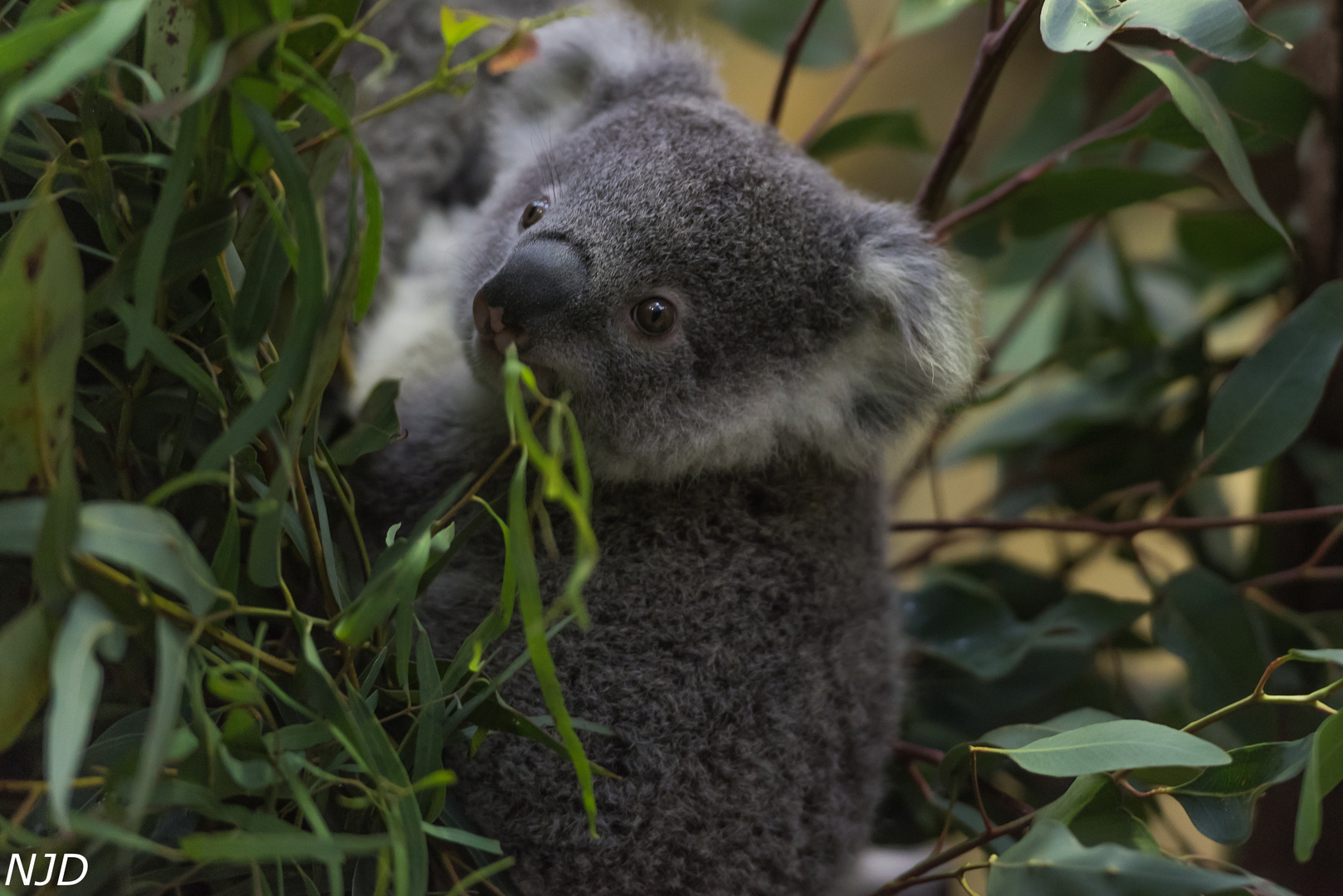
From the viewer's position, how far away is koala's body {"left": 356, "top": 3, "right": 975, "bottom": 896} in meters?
1.21

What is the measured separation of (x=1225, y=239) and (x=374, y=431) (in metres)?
1.82

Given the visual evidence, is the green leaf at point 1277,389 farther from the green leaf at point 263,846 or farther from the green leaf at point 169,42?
the green leaf at point 169,42

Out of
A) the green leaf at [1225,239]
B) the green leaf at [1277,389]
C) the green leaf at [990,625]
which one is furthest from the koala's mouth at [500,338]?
the green leaf at [1225,239]

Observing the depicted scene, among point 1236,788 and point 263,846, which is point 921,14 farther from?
point 263,846

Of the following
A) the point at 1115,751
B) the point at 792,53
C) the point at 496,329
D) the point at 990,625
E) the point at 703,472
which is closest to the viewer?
the point at 1115,751

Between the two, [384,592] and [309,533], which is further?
[309,533]

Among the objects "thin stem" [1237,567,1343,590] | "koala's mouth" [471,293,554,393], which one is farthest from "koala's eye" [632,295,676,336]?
"thin stem" [1237,567,1343,590]

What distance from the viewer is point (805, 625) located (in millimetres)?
1363

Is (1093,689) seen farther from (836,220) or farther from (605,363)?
(605,363)

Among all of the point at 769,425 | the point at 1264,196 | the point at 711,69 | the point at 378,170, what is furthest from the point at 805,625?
the point at 1264,196

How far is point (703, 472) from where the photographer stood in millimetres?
1396

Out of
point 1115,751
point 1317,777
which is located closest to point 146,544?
point 1115,751

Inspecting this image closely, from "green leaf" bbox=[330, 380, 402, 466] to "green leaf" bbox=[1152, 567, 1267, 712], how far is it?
130 cm

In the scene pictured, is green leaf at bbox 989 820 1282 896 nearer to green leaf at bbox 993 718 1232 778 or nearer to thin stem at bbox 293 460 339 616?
green leaf at bbox 993 718 1232 778
